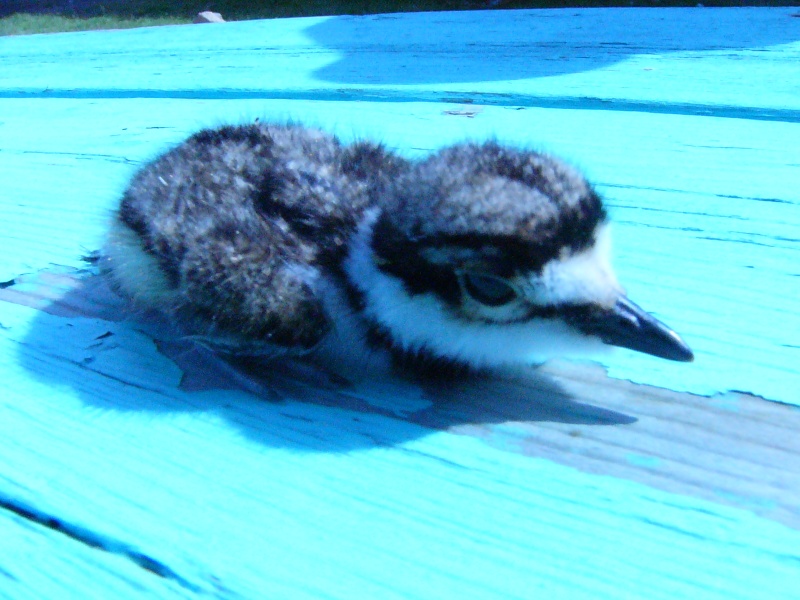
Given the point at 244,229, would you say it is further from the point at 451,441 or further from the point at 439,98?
the point at 439,98

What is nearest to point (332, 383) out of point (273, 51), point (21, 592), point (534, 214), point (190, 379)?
point (190, 379)

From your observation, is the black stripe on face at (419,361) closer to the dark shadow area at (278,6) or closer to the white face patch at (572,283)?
the white face patch at (572,283)

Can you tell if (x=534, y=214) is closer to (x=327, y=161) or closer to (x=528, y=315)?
(x=528, y=315)

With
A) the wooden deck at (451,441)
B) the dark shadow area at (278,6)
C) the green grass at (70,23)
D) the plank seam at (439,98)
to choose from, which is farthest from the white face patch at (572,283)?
the green grass at (70,23)

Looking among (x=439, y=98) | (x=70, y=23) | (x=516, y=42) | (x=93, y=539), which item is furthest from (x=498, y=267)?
(x=70, y=23)

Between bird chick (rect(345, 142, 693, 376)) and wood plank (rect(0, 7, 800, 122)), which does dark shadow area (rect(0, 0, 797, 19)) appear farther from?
bird chick (rect(345, 142, 693, 376))

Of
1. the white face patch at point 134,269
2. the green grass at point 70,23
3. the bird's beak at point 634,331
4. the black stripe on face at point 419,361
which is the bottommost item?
the black stripe on face at point 419,361
